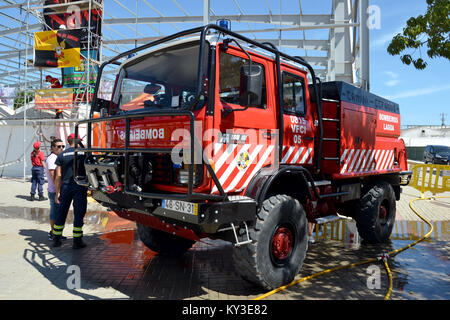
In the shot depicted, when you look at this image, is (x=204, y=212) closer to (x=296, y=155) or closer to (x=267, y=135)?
(x=267, y=135)

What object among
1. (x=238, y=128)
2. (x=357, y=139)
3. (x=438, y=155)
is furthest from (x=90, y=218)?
(x=438, y=155)

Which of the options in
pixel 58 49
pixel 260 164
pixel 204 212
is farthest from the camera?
pixel 58 49

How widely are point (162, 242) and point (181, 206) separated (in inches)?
82.4

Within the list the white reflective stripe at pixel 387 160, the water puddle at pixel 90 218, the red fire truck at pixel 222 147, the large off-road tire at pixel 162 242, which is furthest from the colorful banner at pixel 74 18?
the white reflective stripe at pixel 387 160

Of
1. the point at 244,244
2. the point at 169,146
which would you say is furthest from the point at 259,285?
the point at 169,146

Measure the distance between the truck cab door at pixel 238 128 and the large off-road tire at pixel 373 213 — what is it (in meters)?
2.76

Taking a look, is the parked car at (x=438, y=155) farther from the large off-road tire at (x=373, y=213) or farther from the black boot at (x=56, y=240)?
the black boot at (x=56, y=240)

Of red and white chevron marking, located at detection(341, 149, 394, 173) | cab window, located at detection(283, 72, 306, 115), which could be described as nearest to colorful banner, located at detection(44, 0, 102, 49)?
cab window, located at detection(283, 72, 306, 115)

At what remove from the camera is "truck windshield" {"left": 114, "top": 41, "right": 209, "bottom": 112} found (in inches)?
132

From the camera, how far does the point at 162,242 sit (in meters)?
4.85

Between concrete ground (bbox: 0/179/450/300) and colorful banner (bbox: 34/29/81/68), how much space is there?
22.6 ft

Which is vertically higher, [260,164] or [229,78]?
[229,78]

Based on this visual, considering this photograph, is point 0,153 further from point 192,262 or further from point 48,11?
point 192,262

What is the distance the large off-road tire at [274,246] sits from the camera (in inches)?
132
